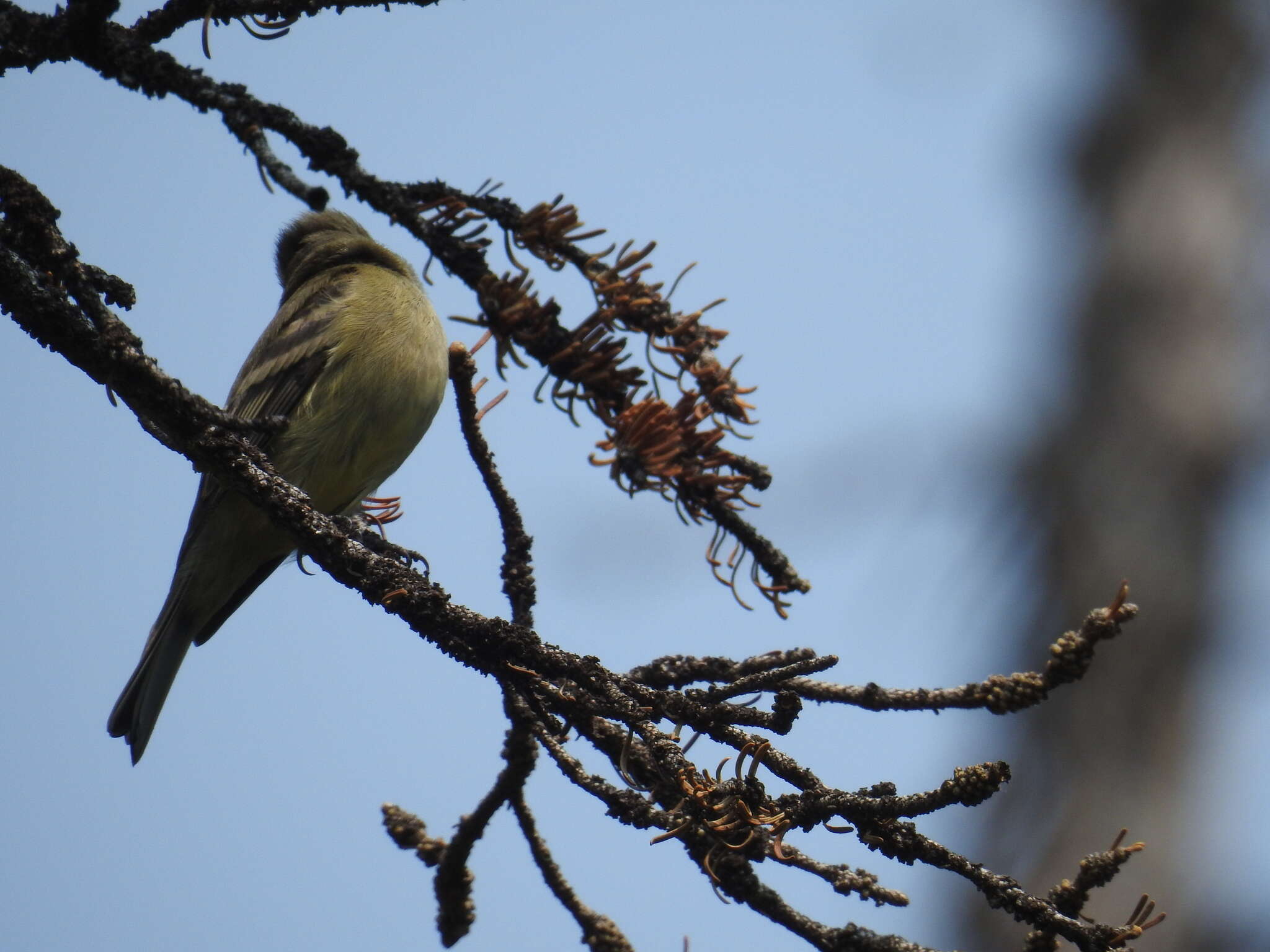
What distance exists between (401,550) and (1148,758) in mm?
3577

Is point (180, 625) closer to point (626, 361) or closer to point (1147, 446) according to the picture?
point (626, 361)

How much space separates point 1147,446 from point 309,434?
4.12m

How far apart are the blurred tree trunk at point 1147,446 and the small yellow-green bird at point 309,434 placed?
3267mm

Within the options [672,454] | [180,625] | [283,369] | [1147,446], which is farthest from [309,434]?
[1147,446]

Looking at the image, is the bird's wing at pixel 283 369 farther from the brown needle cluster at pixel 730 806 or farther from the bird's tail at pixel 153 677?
the brown needle cluster at pixel 730 806

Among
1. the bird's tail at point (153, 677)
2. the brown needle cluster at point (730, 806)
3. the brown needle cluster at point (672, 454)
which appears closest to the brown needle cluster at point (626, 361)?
the brown needle cluster at point (672, 454)

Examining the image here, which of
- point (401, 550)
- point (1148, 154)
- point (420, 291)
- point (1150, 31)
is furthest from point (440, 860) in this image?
point (1150, 31)

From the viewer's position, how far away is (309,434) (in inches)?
177

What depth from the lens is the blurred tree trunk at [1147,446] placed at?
205 inches

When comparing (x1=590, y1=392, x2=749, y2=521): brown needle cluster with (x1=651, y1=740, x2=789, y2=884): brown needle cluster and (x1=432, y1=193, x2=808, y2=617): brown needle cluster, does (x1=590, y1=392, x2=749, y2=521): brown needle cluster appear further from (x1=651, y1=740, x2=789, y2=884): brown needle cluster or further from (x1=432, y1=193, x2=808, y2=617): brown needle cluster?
(x1=651, y1=740, x2=789, y2=884): brown needle cluster

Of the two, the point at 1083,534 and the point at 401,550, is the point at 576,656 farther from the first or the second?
the point at 1083,534

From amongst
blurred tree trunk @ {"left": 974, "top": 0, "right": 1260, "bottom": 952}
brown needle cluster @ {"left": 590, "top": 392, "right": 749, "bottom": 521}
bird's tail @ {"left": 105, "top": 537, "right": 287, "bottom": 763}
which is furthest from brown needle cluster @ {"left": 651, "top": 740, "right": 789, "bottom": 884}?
blurred tree trunk @ {"left": 974, "top": 0, "right": 1260, "bottom": 952}

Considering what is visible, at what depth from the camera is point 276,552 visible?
15.8 feet

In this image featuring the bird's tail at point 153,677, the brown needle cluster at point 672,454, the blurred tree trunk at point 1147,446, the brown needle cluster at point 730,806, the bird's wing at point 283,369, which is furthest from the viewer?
the blurred tree trunk at point 1147,446
